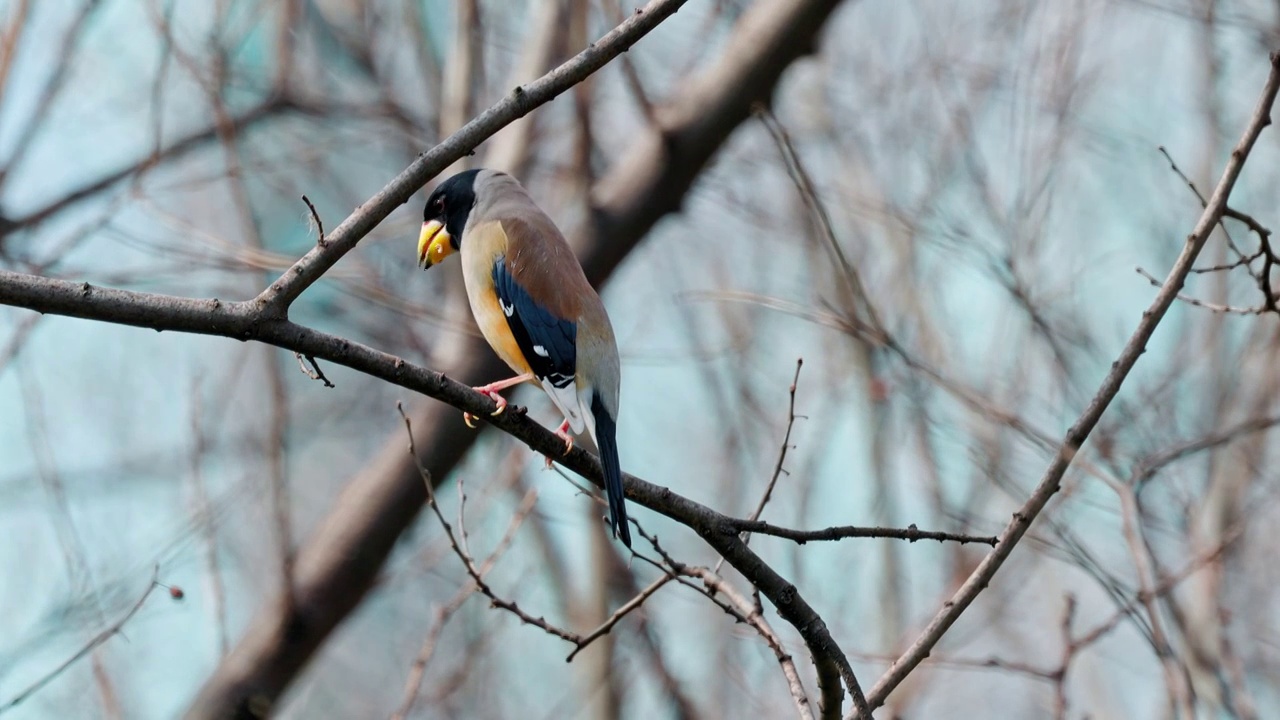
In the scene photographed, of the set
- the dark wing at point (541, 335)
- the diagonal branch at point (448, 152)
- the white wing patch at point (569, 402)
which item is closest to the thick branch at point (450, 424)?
the dark wing at point (541, 335)

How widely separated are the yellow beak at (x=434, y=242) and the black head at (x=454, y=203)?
2 cm

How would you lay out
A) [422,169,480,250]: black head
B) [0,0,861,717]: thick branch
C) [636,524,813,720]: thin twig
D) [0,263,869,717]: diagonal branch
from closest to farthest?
[0,263,869,717]: diagonal branch → [636,524,813,720]: thin twig → [422,169,480,250]: black head → [0,0,861,717]: thick branch

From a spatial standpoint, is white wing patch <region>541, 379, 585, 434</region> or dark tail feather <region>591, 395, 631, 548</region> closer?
dark tail feather <region>591, 395, 631, 548</region>

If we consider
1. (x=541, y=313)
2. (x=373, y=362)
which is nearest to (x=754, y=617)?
(x=373, y=362)

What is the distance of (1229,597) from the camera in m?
7.95

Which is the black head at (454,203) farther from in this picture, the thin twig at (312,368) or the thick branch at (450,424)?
the thin twig at (312,368)

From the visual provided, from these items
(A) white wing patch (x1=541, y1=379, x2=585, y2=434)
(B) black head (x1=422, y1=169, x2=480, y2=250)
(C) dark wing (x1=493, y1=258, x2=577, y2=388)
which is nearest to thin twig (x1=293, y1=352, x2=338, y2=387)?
(A) white wing patch (x1=541, y1=379, x2=585, y2=434)

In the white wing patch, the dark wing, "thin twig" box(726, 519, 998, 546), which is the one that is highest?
the dark wing

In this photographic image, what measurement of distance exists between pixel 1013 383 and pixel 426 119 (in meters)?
A: 4.60

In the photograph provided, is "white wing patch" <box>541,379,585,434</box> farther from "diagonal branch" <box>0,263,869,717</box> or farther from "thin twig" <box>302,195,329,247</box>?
"thin twig" <box>302,195,329,247</box>

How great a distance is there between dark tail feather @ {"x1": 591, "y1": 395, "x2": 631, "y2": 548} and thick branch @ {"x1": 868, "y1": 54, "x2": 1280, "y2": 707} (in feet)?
2.63

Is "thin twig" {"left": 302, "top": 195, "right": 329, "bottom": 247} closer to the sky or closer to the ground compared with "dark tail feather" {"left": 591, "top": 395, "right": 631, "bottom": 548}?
closer to the ground

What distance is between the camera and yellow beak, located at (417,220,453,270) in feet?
17.7

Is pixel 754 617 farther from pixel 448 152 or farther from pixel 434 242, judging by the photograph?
pixel 434 242
